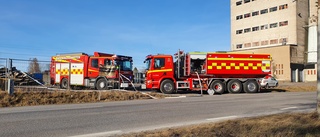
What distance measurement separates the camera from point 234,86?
883 inches

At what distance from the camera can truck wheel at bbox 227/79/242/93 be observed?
22.3 m

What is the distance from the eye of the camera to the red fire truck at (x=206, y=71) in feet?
71.5

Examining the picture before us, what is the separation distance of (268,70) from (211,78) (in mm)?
4289

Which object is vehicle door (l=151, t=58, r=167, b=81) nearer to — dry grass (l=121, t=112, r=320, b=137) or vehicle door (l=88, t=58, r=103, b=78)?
vehicle door (l=88, t=58, r=103, b=78)

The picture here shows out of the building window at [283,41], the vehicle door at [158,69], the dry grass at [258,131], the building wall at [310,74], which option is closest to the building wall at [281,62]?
the building window at [283,41]

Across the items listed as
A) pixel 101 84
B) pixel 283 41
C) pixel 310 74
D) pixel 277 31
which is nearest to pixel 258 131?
pixel 101 84

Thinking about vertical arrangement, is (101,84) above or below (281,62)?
below

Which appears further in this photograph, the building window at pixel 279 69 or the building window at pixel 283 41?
the building window at pixel 283 41

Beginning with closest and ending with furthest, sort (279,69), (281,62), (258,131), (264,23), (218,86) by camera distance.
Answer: (258,131) < (218,86) < (281,62) < (279,69) < (264,23)

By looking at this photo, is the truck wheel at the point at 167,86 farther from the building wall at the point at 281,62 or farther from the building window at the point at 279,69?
the building window at the point at 279,69

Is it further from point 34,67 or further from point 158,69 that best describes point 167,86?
point 34,67

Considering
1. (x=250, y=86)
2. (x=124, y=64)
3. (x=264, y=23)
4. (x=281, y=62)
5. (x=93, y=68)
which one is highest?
(x=264, y=23)

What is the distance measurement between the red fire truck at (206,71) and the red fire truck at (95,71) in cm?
188

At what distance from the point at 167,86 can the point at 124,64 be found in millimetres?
4036
